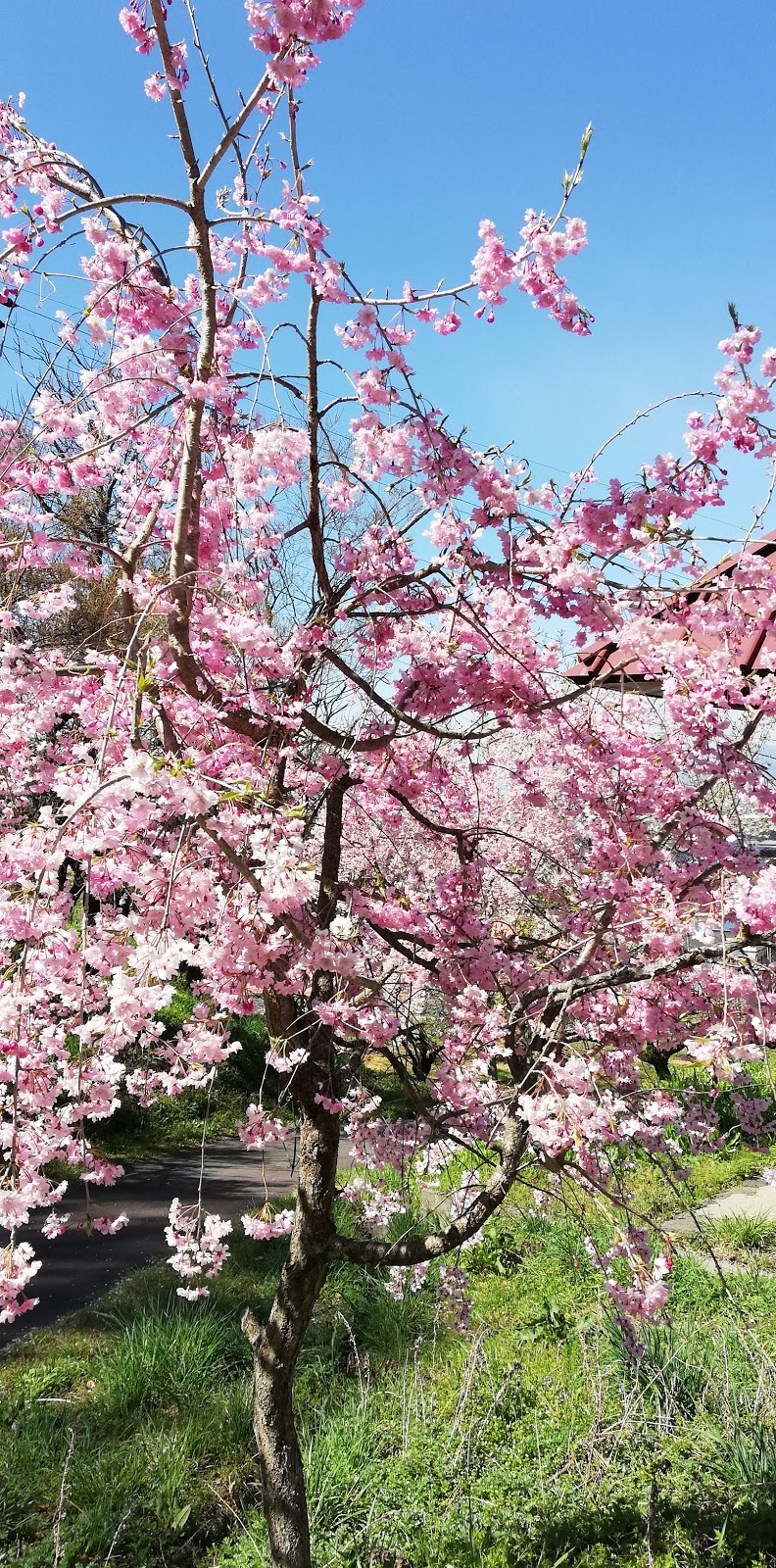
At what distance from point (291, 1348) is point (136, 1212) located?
4296 mm

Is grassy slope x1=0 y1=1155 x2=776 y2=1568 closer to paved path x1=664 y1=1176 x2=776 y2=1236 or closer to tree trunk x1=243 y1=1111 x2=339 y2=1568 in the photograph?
tree trunk x1=243 y1=1111 x2=339 y2=1568

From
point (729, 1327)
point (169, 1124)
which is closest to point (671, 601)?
point (729, 1327)

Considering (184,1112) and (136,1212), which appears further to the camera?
(184,1112)

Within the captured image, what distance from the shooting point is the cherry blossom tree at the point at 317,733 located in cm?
239

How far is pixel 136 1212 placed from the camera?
22.2 feet

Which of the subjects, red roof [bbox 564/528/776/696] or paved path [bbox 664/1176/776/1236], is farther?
paved path [bbox 664/1176/776/1236]

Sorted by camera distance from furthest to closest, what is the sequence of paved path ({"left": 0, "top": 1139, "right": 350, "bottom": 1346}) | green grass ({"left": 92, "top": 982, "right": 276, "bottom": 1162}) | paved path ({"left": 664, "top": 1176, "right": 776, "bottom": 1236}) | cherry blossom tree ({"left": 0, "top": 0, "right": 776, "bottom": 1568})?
green grass ({"left": 92, "top": 982, "right": 276, "bottom": 1162}) < paved path ({"left": 664, "top": 1176, "right": 776, "bottom": 1236}) < paved path ({"left": 0, "top": 1139, "right": 350, "bottom": 1346}) < cherry blossom tree ({"left": 0, "top": 0, "right": 776, "bottom": 1568})

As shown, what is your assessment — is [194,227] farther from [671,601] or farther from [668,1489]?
[668,1489]

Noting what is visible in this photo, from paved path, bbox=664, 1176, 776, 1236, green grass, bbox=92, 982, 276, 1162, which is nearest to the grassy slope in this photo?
paved path, bbox=664, 1176, 776, 1236

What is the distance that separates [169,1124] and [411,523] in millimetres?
7821

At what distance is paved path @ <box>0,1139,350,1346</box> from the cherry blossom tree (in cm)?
169

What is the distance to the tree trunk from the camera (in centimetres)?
283

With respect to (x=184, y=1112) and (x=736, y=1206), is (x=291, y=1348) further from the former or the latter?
(x=184, y=1112)

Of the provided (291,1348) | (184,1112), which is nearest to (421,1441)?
(291,1348)
